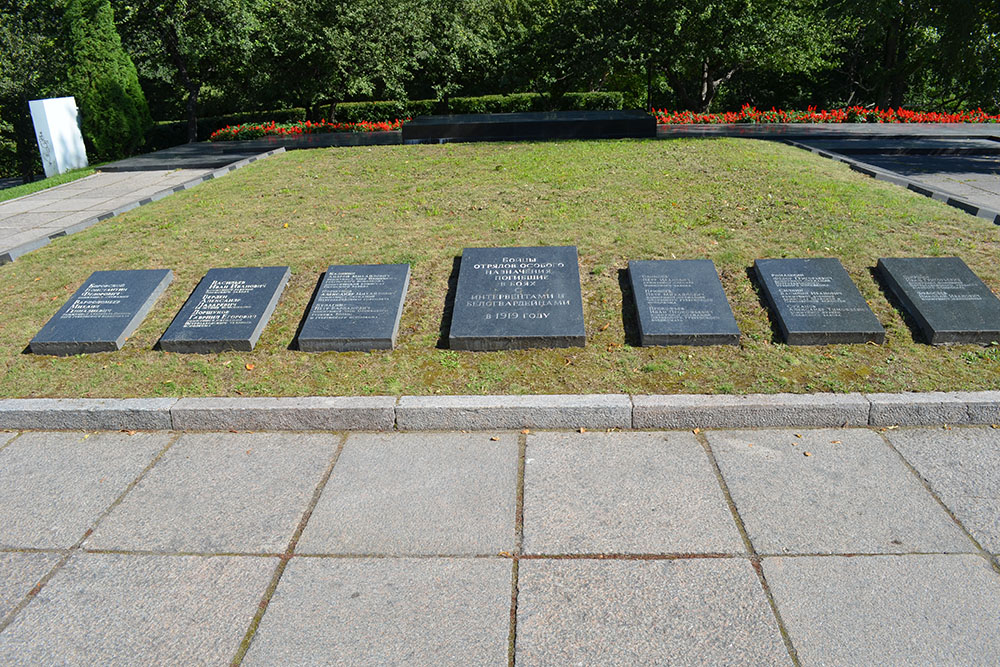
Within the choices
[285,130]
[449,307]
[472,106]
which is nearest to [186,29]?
[285,130]

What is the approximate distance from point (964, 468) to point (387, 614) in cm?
374

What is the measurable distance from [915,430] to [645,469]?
81.9 inches

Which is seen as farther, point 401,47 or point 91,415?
point 401,47

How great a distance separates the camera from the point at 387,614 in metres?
3.22

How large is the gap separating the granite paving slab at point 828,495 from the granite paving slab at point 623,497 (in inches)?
7.7

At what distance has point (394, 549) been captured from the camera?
12.1 feet

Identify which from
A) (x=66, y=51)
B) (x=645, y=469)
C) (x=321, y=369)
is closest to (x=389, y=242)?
(x=321, y=369)

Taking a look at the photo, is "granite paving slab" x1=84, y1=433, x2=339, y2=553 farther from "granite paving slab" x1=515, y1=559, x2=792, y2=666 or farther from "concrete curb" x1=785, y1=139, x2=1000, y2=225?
"concrete curb" x1=785, y1=139, x2=1000, y2=225

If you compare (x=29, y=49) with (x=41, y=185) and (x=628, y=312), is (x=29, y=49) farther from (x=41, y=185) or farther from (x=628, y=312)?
(x=628, y=312)

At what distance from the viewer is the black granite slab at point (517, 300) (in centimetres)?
555

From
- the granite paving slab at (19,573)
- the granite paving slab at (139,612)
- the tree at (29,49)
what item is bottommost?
the granite paving slab at (19,573)

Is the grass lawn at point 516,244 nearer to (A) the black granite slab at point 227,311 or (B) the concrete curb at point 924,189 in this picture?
(A) the black granite slab at point 227,311

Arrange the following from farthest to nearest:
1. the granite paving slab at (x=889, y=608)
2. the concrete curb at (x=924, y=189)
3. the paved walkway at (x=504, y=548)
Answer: the concrete curb at (x=924, y=189) < the paved walkway at (x=504, y=548) < the granite paving slab at (x=889, y=608)

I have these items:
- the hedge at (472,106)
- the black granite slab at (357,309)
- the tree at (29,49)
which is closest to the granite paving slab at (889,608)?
the black granite slab at (357,309)
